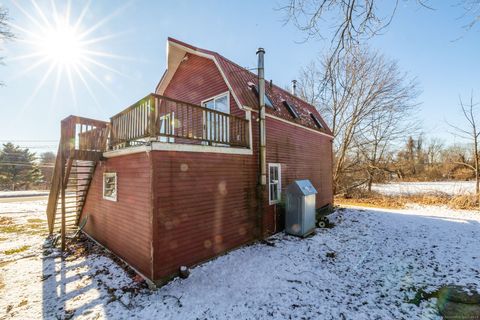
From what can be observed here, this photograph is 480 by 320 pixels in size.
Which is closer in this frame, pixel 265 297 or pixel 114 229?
pixel 265 297

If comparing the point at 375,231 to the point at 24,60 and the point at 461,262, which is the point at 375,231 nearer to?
the point at 461,262

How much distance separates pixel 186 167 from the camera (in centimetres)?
505

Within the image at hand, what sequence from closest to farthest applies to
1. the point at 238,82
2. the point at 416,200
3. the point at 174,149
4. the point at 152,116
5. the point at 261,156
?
the point at 152,116, the point at 174,149, the point at 261,156, the point at 238,82, the point at 416,200

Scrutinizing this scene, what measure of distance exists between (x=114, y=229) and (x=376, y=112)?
19722 mm

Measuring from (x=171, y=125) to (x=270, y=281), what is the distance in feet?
13.9

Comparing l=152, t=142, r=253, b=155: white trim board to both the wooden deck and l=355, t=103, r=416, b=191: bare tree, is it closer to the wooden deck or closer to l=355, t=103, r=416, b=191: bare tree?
the wooden deck

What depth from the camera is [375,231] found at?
26.7ft

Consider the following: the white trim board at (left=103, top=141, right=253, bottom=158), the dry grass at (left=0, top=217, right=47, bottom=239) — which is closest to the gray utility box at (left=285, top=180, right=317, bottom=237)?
the white trim board at (left=103, top=141, right=253, bottom=158)

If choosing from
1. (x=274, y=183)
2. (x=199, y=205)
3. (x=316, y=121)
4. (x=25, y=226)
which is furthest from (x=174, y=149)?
(x=25, y=226)

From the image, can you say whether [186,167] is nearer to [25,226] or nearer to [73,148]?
[73,148]

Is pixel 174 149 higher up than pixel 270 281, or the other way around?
A: pixel 174 149

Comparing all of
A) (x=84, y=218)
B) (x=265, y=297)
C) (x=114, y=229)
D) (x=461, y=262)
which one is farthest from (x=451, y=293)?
(x=84, y=218)

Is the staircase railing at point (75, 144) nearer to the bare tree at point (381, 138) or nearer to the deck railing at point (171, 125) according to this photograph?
the deck railing at point (171, 125)

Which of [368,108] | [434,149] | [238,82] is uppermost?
[368,108]
